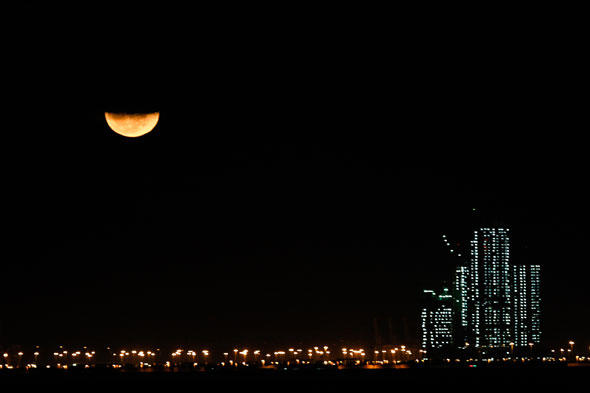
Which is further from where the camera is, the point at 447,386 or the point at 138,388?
the point at 447,386

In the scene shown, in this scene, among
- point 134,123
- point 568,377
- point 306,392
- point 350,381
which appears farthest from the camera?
point 568,377

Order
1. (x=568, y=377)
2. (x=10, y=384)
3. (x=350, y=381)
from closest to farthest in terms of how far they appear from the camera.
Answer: (x=10, y=384) < (x=350, y=381) < (x=568, y=377)

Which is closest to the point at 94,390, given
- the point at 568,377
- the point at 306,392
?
the point at 306,392

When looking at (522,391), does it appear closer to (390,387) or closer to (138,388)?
(390,387)

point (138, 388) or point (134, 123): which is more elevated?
point (134, 123)

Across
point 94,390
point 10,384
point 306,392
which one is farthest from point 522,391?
point 10,384

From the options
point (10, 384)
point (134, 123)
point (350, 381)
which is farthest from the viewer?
point (350, 381)

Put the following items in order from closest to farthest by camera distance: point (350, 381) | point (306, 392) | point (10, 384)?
1. point (306, 392)
2. point (10, 384)
3. point (350, 381)

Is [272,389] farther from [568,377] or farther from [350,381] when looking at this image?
[568,377]

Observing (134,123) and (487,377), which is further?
(487,377)
